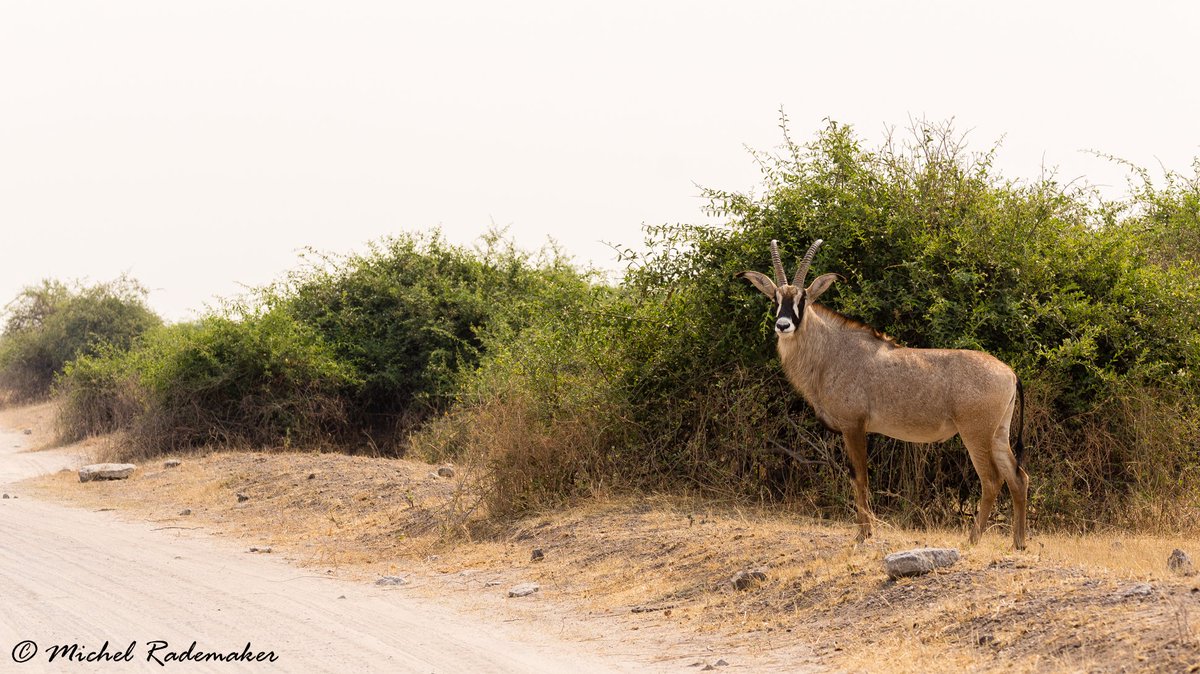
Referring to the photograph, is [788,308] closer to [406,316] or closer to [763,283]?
[763,283]

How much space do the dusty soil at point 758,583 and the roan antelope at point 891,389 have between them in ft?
2.10

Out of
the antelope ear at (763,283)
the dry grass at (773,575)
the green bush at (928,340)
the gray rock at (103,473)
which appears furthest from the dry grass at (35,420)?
the antelope ear at (763,283)

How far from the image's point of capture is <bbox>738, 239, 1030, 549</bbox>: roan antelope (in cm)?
972

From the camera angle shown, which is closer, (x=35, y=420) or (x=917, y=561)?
(x=917, y=561)

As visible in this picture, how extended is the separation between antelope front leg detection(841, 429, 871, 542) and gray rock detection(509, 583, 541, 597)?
298 cm

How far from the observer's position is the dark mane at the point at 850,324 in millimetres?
10531

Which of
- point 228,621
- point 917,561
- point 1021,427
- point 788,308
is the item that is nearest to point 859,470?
point 788,308

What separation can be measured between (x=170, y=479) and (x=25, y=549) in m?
7.30

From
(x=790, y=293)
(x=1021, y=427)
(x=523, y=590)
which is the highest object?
(x=790, y=293)

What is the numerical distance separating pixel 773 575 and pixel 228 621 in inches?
172

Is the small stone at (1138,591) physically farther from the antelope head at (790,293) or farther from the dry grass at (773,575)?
the antelope head at (790,293)

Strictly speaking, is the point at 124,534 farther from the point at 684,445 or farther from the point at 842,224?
the point at 842,224

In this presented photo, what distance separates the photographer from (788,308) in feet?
33.0

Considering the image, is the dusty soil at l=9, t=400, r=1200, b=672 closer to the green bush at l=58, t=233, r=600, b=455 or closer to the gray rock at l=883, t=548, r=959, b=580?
the gray rock at l=883, t=548, r=959, b=580
